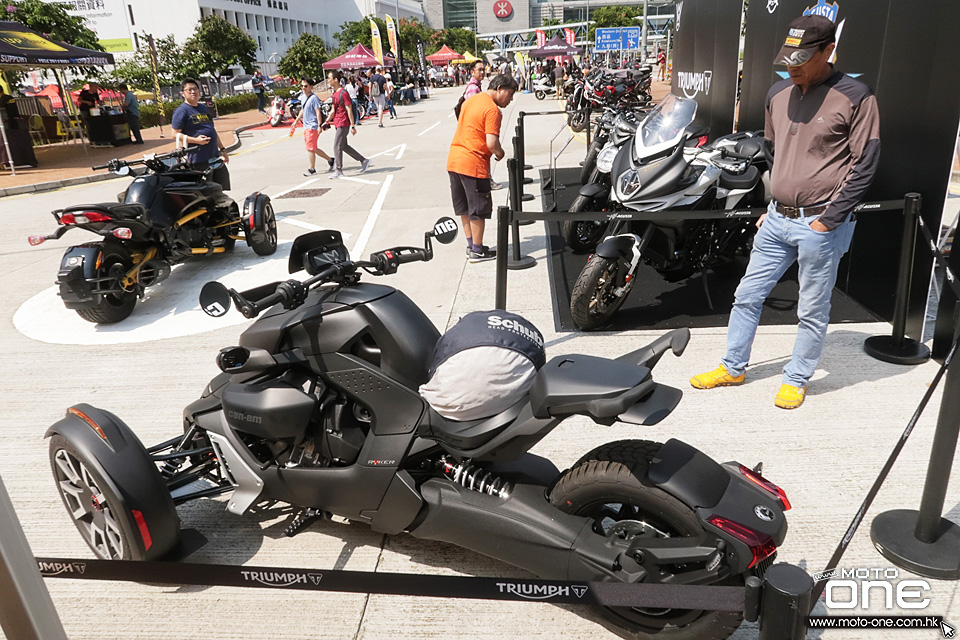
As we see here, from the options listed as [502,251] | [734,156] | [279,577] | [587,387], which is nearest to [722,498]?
[587,387]

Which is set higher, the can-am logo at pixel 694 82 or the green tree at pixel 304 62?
the green tree at pixel 304 62

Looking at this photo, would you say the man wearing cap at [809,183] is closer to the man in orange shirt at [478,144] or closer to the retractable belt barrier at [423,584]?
the retractable belt barrier at [423,584]

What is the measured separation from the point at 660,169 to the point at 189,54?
1806 inches

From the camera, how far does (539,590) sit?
6.15 feet

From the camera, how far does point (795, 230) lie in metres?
3.89

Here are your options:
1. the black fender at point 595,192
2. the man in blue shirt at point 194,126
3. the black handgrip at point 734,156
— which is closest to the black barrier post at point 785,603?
the black handgrip at point 734,156

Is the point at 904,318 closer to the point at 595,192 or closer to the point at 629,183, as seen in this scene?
the point at 629,183

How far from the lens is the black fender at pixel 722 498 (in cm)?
209

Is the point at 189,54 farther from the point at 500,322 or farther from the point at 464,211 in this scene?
the point at 500,322

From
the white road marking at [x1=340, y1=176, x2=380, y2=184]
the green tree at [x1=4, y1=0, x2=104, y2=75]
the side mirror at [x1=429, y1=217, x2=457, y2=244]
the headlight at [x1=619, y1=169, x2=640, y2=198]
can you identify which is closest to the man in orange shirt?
the headlight at [x1=619, y1=169, x2=640, y2=198]

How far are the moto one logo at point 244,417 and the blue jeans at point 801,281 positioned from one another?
2928 mm

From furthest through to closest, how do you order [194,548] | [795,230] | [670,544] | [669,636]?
[795,230]
[194,548]
[669,636]
[670,544]

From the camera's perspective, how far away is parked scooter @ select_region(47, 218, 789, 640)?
7.09 ft

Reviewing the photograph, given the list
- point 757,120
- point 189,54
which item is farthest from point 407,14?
point 757,120
